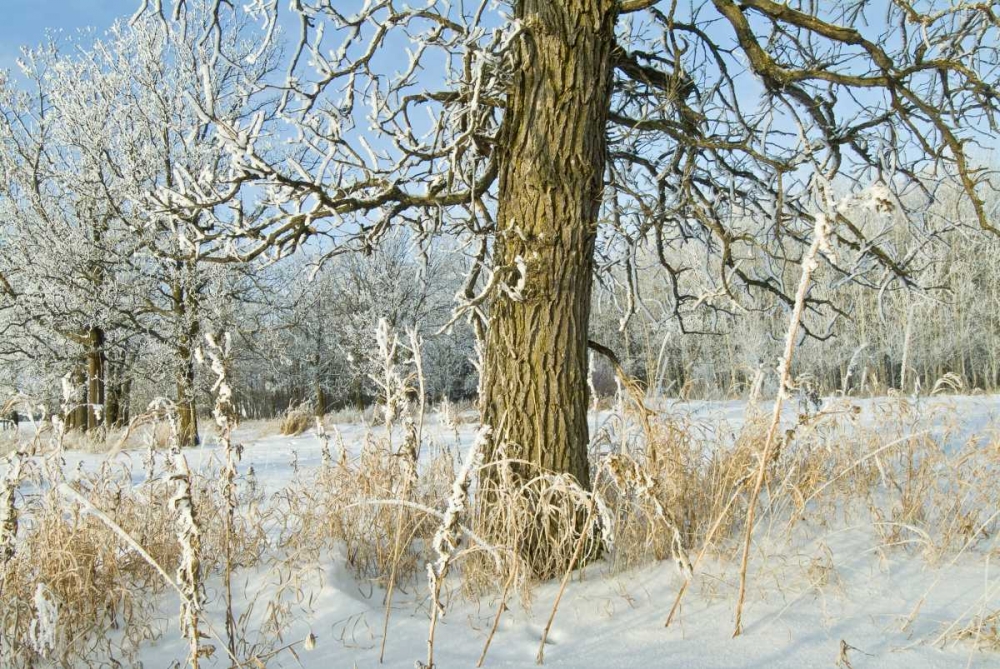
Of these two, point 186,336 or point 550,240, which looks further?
A: point 186,336

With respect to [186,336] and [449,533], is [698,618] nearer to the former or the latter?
[449,533]

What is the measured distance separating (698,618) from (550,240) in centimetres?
155

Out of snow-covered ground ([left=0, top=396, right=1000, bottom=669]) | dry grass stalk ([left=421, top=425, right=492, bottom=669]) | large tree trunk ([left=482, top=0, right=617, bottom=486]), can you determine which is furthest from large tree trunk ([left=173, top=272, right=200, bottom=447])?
dry grass stalk ([left=421, top=425, right=492, bottom=669])

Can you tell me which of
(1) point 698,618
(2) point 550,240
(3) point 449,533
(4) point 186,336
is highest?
(4) point 186,336

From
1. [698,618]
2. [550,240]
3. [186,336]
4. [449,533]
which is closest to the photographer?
[449,533]

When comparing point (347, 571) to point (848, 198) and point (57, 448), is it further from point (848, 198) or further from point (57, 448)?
point (848, 198)

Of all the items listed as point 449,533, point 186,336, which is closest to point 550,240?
point 449,533

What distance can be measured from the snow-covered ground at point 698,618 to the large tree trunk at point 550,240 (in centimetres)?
62

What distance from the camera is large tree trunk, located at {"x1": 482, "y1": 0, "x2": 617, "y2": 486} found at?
284 centimetres

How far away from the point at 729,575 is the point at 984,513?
142 cm

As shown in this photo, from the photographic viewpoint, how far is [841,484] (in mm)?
3471

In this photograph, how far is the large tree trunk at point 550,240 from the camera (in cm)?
284

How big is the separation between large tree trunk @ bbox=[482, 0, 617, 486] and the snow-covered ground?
0.62m

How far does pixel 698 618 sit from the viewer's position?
2.31 meters
